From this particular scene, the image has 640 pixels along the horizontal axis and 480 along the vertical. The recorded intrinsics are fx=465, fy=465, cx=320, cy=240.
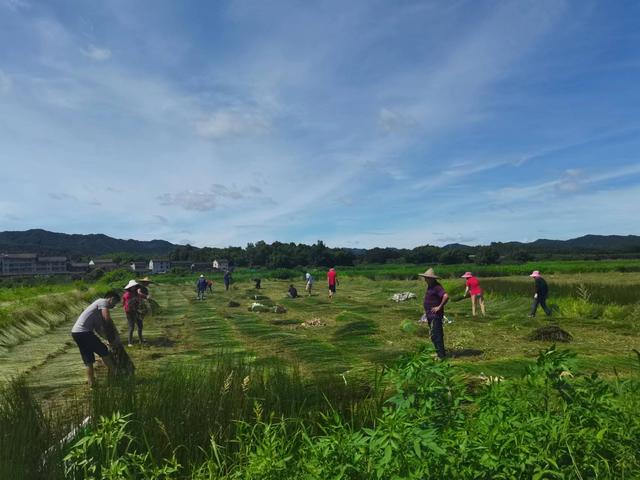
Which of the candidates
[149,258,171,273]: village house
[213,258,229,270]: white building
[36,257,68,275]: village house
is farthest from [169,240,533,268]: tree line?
[36,257,68,275]: village house

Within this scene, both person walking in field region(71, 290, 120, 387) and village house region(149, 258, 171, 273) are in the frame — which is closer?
person walking in field region(71, 290, 120, 387)

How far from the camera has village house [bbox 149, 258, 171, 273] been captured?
442ft

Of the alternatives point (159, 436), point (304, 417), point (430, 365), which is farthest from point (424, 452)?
point (159, 436)

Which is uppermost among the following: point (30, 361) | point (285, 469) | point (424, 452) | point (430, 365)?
point (430, 365)

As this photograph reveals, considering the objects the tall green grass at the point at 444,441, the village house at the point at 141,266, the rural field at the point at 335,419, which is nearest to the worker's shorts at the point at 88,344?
the rural field at the point at 335,419

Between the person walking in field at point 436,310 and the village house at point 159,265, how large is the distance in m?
132

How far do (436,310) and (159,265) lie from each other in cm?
13712

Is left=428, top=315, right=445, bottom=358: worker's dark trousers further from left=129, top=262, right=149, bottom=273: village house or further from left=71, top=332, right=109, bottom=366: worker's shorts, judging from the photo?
left=129, top=262, right=149, bottom=273: village house

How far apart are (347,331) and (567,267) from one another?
46.5 m

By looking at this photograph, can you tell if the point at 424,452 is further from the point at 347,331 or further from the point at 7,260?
the point at 7,260

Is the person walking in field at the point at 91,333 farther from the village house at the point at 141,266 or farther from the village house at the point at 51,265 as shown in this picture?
the village house at the point at 51,265

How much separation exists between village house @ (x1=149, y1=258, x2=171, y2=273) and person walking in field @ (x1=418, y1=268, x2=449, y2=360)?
132m

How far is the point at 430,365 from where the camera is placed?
362cm

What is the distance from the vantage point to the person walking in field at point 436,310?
9.05 m
